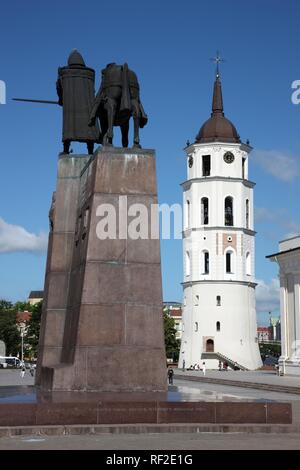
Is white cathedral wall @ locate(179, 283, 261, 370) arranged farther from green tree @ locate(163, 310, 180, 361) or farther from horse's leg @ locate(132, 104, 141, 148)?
horse's leg @ locate(132, 104, 141, 148)

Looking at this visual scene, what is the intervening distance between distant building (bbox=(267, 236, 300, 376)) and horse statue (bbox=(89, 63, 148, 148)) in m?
41.5

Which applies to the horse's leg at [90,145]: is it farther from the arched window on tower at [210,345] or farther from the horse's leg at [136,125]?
the arched window on tower at [210,345]

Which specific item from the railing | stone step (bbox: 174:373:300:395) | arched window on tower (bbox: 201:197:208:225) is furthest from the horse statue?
arched window on tower (bbox: 201:197:208:225)

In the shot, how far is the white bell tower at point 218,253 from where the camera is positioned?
81.9 meters

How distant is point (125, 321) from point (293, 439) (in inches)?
190

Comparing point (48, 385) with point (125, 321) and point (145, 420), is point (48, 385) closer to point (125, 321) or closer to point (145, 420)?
point (125, 321)

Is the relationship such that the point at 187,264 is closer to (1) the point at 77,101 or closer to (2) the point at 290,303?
(2) the point at 290,303

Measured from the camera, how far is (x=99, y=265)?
16.8m

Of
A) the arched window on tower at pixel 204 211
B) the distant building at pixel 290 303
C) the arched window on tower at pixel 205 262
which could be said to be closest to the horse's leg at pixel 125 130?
the distant building at pixel 290 303

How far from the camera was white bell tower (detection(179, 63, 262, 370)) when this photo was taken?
81875mm

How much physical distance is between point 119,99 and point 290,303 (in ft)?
146

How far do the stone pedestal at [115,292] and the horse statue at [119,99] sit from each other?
930 millimetres

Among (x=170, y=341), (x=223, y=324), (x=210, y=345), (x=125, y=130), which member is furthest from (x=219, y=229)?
(x=125, y=130)
